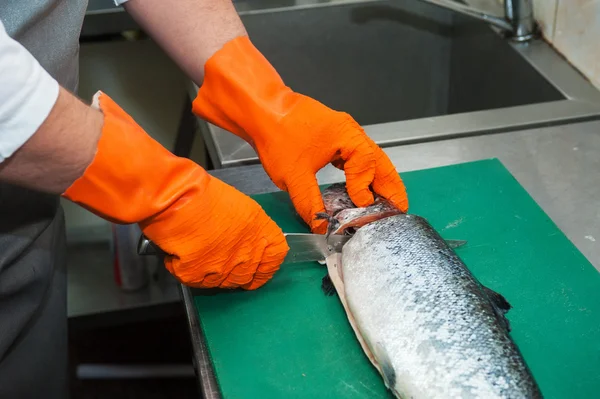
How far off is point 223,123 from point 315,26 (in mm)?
826

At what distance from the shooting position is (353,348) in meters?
1.03

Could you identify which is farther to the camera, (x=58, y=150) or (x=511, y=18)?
(x=511, y=18)

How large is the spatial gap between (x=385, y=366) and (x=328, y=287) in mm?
218

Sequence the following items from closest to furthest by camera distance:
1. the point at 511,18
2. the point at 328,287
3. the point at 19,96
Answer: the point at 19,96 < the point at 328,287 < the point at 511,18

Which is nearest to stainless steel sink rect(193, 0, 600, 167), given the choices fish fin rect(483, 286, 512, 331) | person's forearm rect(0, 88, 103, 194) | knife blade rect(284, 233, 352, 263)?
knife blade rect(284, 233, 352, 263)

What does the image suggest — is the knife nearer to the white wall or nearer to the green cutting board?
the green cutting board

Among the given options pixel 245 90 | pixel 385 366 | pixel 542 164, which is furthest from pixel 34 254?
pixel 542 164

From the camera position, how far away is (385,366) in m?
0.94

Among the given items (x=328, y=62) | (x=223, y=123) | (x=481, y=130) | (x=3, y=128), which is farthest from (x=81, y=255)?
(x=3, y=128)

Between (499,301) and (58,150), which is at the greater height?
(58,150)

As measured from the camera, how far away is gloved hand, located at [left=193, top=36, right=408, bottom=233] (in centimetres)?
118

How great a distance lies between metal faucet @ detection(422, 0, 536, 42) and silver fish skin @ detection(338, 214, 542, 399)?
876 millimetres

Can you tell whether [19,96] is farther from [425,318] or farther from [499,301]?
[499,301]

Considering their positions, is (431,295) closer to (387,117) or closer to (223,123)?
(223,123)
